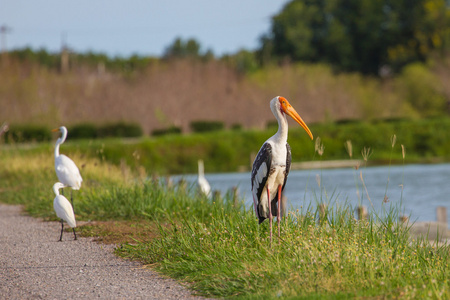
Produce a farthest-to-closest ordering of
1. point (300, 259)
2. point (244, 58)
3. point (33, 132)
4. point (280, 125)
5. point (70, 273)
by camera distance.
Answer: point (244, 58), point (33, 132), point (280, 125), point (70, 273), point (300, 259)

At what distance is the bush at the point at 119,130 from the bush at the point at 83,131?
0.46 meters

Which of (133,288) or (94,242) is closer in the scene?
(133,288)

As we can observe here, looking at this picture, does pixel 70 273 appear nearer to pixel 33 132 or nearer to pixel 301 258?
pixel 301 258

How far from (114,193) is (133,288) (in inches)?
196

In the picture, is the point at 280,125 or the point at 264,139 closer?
the point at 280,125

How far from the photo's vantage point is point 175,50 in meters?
92.0

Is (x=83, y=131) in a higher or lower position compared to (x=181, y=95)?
lower

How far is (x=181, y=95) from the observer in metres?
43.3

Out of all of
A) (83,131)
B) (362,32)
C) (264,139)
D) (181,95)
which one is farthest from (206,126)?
(362,32)

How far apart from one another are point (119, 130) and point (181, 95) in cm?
672

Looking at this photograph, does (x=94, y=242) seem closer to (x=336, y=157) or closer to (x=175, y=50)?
(x=336, y=157)

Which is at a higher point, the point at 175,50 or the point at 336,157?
the point at 175,50

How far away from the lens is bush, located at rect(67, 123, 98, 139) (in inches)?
1431

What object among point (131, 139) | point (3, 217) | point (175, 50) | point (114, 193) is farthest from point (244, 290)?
point (175, 50)
